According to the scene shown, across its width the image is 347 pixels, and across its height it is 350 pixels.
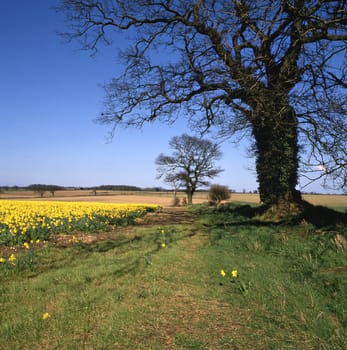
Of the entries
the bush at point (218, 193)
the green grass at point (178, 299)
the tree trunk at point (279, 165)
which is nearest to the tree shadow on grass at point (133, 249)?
the green grass at point (178, 299)

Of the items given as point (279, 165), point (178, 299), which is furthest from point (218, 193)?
point (178, 299)

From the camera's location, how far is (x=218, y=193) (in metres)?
34.2

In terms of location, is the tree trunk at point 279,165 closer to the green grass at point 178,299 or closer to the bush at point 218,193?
the green grass at point 178,299

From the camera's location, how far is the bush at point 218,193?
33.8 m

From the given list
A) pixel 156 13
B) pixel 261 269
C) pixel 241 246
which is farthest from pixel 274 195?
pixel 156 13

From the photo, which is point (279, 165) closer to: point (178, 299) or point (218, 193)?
point (178, 299)

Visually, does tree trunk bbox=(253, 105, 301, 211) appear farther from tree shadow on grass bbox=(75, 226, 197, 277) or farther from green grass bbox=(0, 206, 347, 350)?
green grass bbox=(0, 206, 347, 350)

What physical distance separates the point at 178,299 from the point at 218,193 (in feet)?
101

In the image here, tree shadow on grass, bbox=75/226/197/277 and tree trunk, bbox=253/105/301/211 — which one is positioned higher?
tree trunk, bbox=253/105/301/211

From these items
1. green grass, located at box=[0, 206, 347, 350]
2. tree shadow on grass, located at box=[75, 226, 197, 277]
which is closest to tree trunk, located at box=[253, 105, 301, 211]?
tree shadow on grass, located at box=[75, 226, 197, 277]

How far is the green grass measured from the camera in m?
2.86

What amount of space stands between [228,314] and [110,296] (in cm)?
168

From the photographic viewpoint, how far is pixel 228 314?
3.40 metres

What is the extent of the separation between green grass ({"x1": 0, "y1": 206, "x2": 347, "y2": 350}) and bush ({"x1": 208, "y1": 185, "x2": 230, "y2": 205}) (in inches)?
1070
